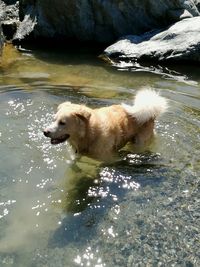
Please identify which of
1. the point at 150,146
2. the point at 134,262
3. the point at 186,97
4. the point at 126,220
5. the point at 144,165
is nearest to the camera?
the point at 134,262

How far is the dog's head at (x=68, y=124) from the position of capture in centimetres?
581

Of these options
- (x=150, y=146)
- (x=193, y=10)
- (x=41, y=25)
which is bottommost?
(x=150, y=146)

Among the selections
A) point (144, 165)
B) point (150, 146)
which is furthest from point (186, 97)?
point (144, 165)

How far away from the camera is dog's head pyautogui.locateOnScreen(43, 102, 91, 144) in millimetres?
5812

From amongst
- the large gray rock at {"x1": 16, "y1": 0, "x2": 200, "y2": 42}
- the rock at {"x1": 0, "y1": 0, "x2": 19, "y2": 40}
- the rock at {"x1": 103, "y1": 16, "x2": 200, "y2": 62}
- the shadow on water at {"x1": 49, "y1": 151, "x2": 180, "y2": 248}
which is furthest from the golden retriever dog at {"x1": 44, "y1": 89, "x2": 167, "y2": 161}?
the rock at {"x1": 0, "y1": 0, "x2": 19, "y2": 40}

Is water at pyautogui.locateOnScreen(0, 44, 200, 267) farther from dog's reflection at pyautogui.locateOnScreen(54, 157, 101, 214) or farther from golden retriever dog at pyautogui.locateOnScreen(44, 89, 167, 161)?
golden retriever dog at pyautogui.locateOnScreen(44, 89, 167, 161)

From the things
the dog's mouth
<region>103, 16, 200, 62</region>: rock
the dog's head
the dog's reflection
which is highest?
<region>103, 16, 200, 62</region>: rock

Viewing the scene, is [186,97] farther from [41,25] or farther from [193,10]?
[41,25]

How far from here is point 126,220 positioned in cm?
540

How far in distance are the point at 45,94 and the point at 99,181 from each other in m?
3.53

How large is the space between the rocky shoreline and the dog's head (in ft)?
18.3

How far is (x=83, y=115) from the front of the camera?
5887mm

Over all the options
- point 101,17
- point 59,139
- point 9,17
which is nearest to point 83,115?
point 59,139

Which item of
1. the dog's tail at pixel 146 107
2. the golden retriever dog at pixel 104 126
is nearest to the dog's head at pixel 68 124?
the golden retriever dog at pixel 104 126
